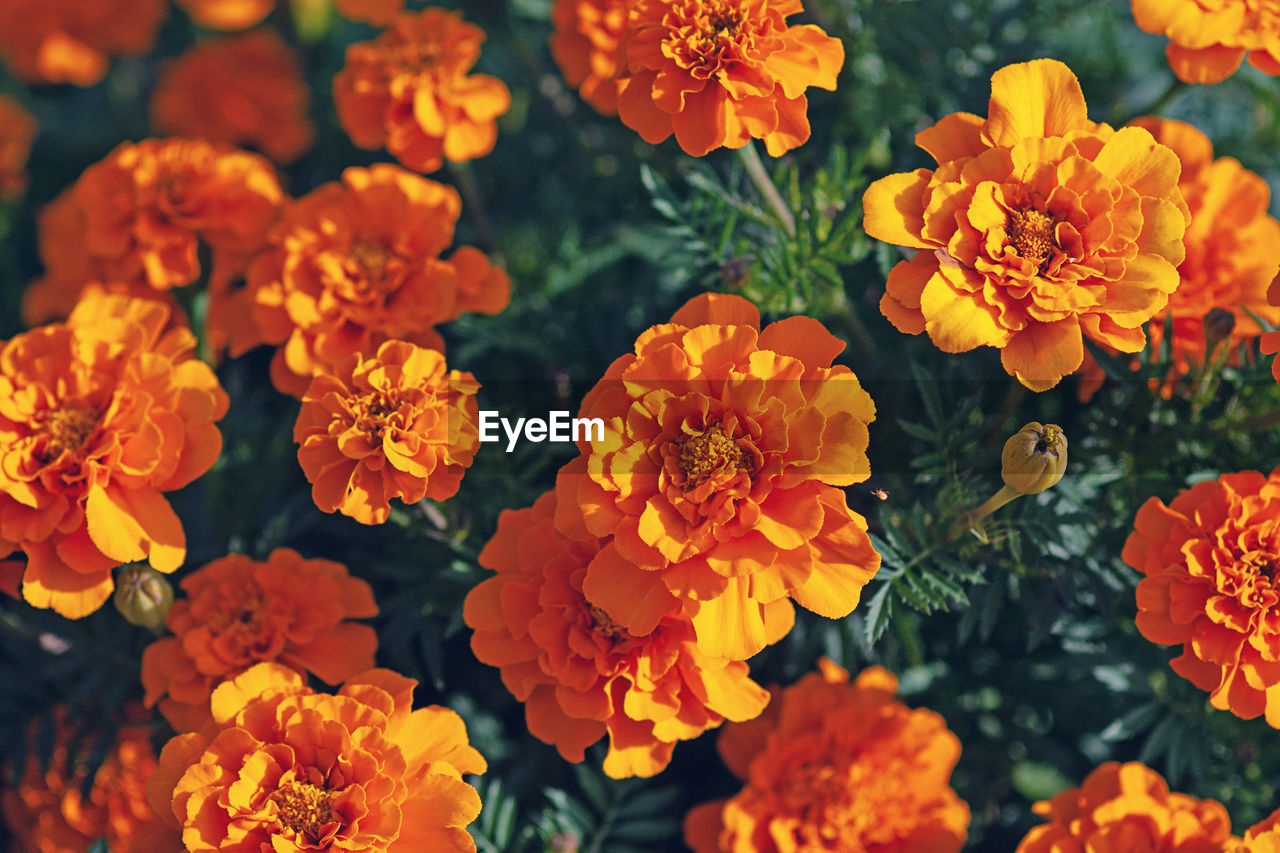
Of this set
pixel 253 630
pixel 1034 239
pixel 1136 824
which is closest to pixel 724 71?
pixel 1034 239

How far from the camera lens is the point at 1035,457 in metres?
1.21

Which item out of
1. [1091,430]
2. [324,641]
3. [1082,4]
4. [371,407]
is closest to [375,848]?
[324,641]

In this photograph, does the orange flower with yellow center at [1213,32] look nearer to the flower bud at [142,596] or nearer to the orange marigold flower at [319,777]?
the orange marigold flower at [319,777]

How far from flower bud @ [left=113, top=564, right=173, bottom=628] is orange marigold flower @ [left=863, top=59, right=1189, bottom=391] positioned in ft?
3.51

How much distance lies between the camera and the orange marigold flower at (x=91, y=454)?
1.42 m

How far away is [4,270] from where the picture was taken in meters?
2.71

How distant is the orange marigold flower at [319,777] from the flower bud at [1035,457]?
0.76m

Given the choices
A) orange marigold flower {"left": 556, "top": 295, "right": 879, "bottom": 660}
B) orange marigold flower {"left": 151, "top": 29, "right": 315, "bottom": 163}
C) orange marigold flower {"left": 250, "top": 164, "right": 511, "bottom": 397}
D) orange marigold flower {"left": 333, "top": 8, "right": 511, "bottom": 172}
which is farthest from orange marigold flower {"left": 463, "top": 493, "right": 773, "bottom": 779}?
orange marigold flower {"left": 151, "top": 29, "right": 315, "bottom": 163}

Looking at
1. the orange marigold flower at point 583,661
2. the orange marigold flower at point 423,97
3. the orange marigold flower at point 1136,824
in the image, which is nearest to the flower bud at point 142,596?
the orange marigold flower at point 583,661

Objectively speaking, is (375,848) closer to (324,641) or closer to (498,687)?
(324,641)

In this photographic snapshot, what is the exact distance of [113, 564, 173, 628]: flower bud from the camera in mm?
1434

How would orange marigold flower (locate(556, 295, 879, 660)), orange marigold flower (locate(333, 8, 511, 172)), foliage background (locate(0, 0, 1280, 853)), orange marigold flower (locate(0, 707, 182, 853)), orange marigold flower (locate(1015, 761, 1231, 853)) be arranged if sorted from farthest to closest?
1. orange marigold flower (locate(333, 8, 511, 172))
2. orange marigold flower (locate(0, 707, 182, 853))
3. foliage background (locate(0, 0, 1280, 853))
4. orange marigold flower (locate(1015, 761, 1231, 853))
5. orange marigold flower (locate(556, 295, 879, 660))

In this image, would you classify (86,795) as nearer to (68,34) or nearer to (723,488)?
(723,488)

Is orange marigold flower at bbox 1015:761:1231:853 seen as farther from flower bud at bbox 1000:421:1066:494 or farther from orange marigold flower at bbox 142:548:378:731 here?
orange marigold flower at bbox 142:548:378:731
